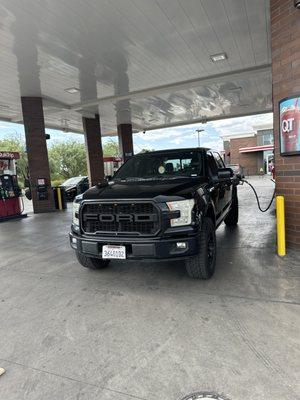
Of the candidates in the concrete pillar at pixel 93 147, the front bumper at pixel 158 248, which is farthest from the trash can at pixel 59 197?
the front bumper at pixel 158 248

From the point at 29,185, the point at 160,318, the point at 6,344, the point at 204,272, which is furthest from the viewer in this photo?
the point at 29,185

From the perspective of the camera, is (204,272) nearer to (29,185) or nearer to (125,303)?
(125,303)

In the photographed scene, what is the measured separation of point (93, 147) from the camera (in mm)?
17359

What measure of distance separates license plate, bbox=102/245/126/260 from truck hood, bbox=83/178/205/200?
1.97 ft

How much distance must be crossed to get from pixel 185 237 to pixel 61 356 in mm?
1768

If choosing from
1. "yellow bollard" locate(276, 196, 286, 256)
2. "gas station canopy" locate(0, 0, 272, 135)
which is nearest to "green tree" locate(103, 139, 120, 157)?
"gas station canopy" locate(0, 0, 272, 135)

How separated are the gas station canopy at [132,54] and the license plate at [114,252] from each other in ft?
16.3

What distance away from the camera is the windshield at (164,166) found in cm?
490

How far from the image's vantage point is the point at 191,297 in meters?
3.69

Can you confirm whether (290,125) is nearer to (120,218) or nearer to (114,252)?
(120,218)

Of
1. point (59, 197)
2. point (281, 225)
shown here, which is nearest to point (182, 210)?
point (281, 225)

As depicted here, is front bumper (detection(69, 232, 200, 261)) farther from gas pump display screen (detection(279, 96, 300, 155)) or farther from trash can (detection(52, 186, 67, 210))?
trash can (detection(52, 186, 67, 210))

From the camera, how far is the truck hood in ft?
12.5


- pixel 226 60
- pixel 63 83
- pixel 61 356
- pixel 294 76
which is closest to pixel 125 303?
pixel 61 356
